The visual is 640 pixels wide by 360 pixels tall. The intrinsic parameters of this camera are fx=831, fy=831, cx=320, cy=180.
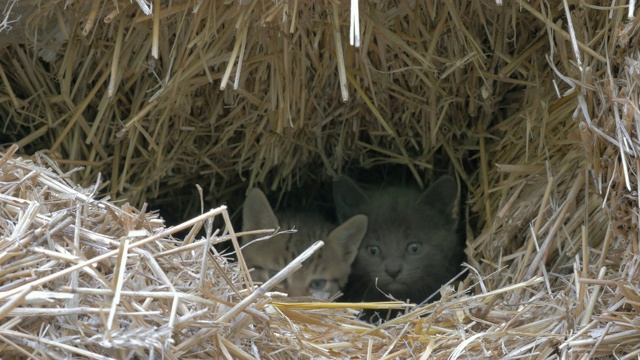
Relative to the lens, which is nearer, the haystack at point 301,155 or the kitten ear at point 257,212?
the haystack at point 301,155

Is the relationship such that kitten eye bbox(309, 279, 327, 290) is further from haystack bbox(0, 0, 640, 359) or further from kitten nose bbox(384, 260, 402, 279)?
haystack bbox(0, 0, 640, 359)

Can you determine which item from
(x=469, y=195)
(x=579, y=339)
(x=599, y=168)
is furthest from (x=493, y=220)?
(x=579, y=339)

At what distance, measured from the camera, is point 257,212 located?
15.0 feet

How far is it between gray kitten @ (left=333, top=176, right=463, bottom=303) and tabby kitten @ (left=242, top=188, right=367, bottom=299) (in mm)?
177

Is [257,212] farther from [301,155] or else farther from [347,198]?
[347,198]

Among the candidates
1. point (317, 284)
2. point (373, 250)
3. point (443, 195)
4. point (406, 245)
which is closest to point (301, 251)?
point (317, 284)

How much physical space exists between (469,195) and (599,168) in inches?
63.0

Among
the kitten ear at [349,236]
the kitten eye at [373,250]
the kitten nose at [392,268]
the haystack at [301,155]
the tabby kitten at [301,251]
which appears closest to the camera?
the haystack at [301,155]

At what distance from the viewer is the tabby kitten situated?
4.48m

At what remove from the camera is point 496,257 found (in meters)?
4.01

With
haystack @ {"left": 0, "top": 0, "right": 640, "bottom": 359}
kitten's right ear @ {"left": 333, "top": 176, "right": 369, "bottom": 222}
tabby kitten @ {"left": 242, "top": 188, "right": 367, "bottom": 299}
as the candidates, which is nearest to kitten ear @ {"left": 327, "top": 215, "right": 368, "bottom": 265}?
tabby kitten @ {"left": 242, "top": 188, "right": 367, "bottom": 299}

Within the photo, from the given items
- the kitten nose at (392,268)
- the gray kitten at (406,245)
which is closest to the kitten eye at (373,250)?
the gray kitten at (406,245)

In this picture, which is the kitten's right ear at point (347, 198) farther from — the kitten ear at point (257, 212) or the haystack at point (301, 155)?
the kitten ear at point (257, 212)

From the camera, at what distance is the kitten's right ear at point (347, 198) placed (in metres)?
4.93
